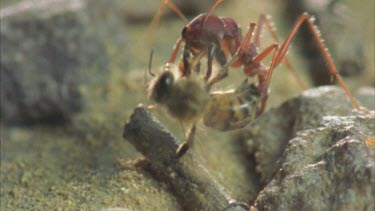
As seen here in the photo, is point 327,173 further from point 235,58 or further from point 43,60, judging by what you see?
point 43,60

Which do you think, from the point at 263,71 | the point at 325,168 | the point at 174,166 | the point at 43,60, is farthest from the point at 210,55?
the point at 43,60

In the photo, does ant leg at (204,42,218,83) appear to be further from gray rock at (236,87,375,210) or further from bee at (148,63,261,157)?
gray rock at (236,87,375,210)

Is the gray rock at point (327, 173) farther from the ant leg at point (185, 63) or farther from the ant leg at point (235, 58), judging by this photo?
the ant leg at point (185, 63)

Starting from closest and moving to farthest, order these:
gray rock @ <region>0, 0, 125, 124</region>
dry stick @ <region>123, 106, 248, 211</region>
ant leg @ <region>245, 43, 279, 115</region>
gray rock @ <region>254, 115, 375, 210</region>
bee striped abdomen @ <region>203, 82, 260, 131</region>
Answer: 1. gray rock @ <region>254, 115, 375, 210</region>
2. dry stick @ <region>123, 106, 248, 211</region>
3. bee striped abdomen @ <region>203, 82, 260, 131</region>
4. ant leg @ <region>245, 43, 279, 115</region>
5. gray rock @ <region>0, 0, 125, 124</region>

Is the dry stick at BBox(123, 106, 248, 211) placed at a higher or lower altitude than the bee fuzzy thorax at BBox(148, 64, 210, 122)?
lower

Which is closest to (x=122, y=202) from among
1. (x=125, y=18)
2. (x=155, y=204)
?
(x=155, y=204)

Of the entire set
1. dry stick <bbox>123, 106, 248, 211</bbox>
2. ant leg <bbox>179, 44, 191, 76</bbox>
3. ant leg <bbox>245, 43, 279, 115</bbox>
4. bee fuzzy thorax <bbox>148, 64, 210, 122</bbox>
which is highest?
ant leg <bbox>179, 44, 191, 76</bbox>

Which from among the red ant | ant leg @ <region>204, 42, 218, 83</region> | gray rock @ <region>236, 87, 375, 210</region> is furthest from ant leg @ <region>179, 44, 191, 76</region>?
gray rock @ <region>236, 87, 375, 210</region>

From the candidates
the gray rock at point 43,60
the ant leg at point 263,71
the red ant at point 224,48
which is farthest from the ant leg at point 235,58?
the gray rock at point 43,60
